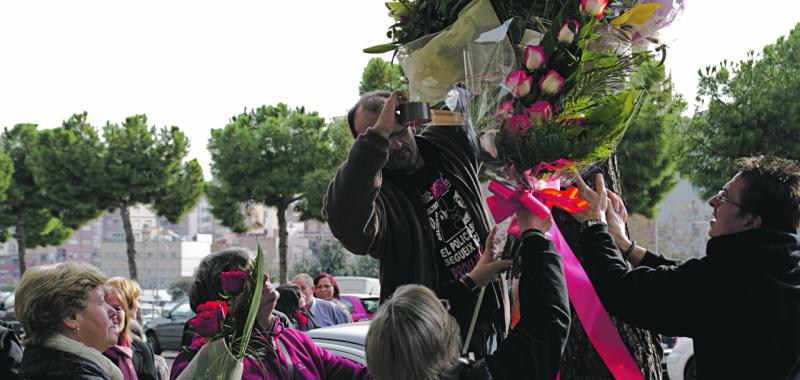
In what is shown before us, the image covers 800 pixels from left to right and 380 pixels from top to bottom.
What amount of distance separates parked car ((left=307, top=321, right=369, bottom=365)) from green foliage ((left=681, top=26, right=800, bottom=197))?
14010 millimetres

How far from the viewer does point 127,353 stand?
450 centimetres

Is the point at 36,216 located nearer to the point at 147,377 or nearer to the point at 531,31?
the point at 147,377

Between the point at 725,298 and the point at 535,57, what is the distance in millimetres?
1041

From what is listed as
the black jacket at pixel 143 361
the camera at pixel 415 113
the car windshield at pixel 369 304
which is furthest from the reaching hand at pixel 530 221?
the car windshield at pixel 369 304

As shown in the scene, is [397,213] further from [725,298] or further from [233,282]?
[725,298]

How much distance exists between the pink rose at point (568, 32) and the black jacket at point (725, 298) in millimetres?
760

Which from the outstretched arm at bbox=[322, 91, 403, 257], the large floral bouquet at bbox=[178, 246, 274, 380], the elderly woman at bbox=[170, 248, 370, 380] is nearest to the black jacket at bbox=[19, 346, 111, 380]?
the elderly woman at bbox=[170, 248, 370, 380]

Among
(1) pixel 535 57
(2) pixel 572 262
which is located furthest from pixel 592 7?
(2) pixel 572 262

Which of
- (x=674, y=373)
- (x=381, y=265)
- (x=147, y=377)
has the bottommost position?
(x=674, y=373)

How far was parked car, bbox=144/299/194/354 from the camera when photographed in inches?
750

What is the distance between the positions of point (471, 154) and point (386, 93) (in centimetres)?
44

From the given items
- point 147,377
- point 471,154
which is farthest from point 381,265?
point 147,377

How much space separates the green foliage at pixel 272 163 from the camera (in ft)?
79.9

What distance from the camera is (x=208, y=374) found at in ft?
7.98
